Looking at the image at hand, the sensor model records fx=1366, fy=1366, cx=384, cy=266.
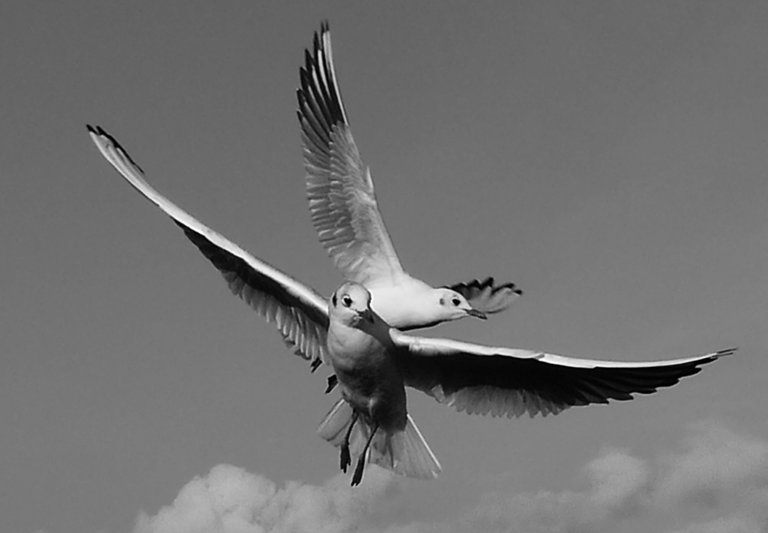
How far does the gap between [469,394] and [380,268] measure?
3.79 meters

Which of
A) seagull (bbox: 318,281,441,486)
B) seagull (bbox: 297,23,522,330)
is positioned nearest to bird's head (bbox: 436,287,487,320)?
seagull (bbox: 297,23,522,330)

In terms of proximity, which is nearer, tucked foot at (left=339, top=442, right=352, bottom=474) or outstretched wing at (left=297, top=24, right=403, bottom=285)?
tucked foot at (left=339, top=442, right=352, bottom=474)

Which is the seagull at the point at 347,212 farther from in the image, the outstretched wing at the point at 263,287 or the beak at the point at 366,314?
the beak at the point at 366,314

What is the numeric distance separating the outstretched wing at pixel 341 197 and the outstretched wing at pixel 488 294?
6.18 feet

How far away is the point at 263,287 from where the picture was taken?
40.8 ft

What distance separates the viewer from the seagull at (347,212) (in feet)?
47.3

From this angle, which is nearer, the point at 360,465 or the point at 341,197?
the point at 360,465

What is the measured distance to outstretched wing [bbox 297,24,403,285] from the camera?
14680mm

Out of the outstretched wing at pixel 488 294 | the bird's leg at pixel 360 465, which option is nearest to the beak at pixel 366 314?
the bird's leg at pixel 360 465

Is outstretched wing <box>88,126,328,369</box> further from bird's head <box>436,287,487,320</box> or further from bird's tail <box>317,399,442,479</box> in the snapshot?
bird's head <box>436,287,487,320</box>

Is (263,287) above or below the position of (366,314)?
above

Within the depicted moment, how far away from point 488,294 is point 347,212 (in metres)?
2.44

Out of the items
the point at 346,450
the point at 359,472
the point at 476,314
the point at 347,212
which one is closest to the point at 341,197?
the point at 347,212

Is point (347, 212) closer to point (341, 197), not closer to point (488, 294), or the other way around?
point (341, 197)
